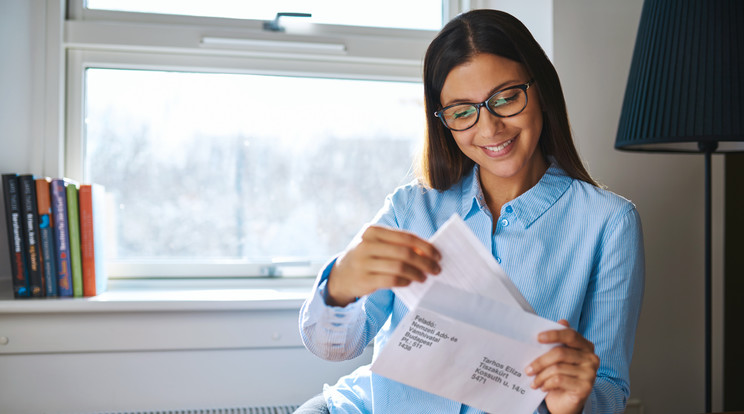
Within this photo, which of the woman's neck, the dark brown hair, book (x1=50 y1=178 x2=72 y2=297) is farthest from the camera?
book (x1=50 y1=178 x2=72 y2=297)

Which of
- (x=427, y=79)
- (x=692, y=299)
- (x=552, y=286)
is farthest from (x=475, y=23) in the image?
(x=692, y=299)

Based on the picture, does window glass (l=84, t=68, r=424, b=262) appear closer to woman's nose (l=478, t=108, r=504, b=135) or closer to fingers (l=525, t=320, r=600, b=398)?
woman's nose (l=478, t=108, r=504, b=135)

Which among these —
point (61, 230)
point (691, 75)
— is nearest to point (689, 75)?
point (691, 75)

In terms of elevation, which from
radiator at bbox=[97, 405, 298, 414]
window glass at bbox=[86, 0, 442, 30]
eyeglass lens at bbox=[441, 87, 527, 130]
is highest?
window glass at bbox=[86, 0, 442, 30]

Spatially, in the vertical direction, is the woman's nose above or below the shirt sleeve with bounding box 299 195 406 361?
above

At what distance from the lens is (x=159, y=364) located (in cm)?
159

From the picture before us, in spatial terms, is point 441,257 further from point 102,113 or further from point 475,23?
point 102,113

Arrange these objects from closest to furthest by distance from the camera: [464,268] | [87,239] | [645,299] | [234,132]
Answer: [464,268] < [87,239] < [645,299] < [234,132]

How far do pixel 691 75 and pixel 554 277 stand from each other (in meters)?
0.52

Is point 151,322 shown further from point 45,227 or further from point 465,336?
point 465,336

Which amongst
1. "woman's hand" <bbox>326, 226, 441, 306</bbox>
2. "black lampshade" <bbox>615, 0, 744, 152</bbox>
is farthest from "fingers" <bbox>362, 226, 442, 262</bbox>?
"black lampshade" <bbox>615, 0, 744, 152</bbox>

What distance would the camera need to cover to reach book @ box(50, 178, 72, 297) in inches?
60.5

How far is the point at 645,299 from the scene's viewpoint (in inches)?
67.6

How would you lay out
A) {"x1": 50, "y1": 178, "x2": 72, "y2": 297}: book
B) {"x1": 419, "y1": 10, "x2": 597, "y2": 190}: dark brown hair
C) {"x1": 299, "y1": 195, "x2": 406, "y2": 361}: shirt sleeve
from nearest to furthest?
{"x1": 299, "y1": 195, "x2": 406, "y2": 361}: shirt sleeve < {"x1": 419, "y1": 10, "x2": 597, "y2": 190}: dark brown hair < {"x1": 50, "y1": 178, "x2": 72, "y2": 297}: book
